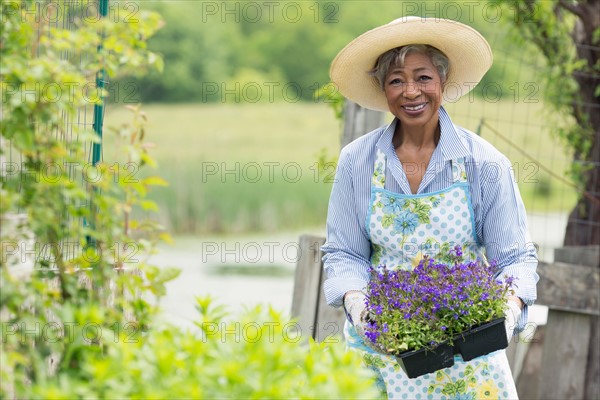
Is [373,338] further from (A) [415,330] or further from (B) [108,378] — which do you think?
(B) [108,378]

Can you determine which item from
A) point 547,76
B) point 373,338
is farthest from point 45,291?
point 547,76

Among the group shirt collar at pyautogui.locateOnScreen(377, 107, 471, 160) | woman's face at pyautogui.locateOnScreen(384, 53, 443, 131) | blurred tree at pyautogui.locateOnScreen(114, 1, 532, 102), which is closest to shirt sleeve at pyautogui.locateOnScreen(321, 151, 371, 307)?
shirt collar at pyautogui.locateOnScreen(377, 107, 471, 160)

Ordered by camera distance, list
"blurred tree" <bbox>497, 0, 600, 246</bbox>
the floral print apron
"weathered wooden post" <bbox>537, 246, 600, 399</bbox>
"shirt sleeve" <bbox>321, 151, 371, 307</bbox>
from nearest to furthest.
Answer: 1. the floral print apron
2. "shirt sleeve" <bbox>321, 151, 371, 307</bbox>
3. "weathered wooden post" <bbox>537, 246, 600, 399</bbox>
4. "blurred tree" <bbox>497, 0, 600, 246</bbox>

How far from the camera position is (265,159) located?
74.1 ft

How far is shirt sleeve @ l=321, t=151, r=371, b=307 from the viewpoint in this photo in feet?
9.58

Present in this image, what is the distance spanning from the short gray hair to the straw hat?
16 mm

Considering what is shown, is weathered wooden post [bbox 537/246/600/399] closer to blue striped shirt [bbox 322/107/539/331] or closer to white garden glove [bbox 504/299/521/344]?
blue striped shirt [bbox 322/107/539/331]

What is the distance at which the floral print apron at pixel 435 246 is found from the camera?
282 cm

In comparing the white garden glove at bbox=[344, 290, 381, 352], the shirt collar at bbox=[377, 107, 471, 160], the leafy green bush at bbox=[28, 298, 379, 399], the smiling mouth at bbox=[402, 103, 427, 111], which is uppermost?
the smiling mouth at bbox=[402, 103, 427, 111]

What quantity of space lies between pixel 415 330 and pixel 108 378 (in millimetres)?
1071

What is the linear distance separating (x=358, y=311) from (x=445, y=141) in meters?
0.56

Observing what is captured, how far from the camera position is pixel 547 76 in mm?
5125

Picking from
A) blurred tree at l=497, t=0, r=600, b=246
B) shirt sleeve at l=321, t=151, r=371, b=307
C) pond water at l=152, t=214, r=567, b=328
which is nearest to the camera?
shirt sleeve at l=321, t=151, r=371, b=307

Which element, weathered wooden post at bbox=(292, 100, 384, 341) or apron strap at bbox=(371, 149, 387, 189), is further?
weathered wooden post at bbox=(292, 100, 384, 341)
